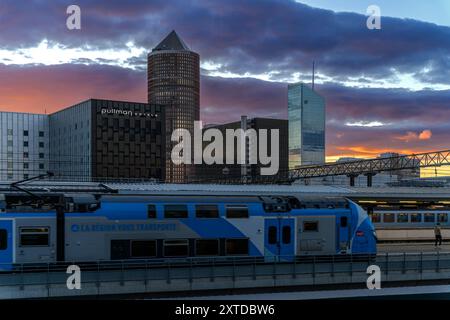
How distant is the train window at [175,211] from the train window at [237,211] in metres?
2.25

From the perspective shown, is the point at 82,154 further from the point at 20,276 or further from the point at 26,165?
the point at 20,276

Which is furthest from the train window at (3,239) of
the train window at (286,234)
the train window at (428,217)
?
the train window at (428,217)

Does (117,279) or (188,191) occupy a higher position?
(188,191)

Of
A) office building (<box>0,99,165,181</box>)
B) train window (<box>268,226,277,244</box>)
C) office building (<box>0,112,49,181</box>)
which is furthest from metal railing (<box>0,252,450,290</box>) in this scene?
office building (<box>0,112,49,181</box>)

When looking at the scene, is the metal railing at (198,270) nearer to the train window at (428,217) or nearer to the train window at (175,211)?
the train window at (175,211)

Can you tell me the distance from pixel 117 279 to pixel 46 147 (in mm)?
146412

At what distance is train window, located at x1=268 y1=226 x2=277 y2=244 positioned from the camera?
27.1m

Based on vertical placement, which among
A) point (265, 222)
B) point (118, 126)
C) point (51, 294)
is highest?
point (118, 126)

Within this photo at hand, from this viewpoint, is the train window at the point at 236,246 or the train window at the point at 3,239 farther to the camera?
the train window at the point at 236,246

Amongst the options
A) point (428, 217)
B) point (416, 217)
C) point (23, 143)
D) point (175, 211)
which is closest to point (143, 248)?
point (175, 211)

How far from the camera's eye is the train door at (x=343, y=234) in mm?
28656

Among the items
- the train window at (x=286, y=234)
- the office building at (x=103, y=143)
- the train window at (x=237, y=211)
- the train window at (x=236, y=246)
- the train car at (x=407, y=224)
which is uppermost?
the office building at (x=103, y=143)

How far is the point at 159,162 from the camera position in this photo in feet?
474
